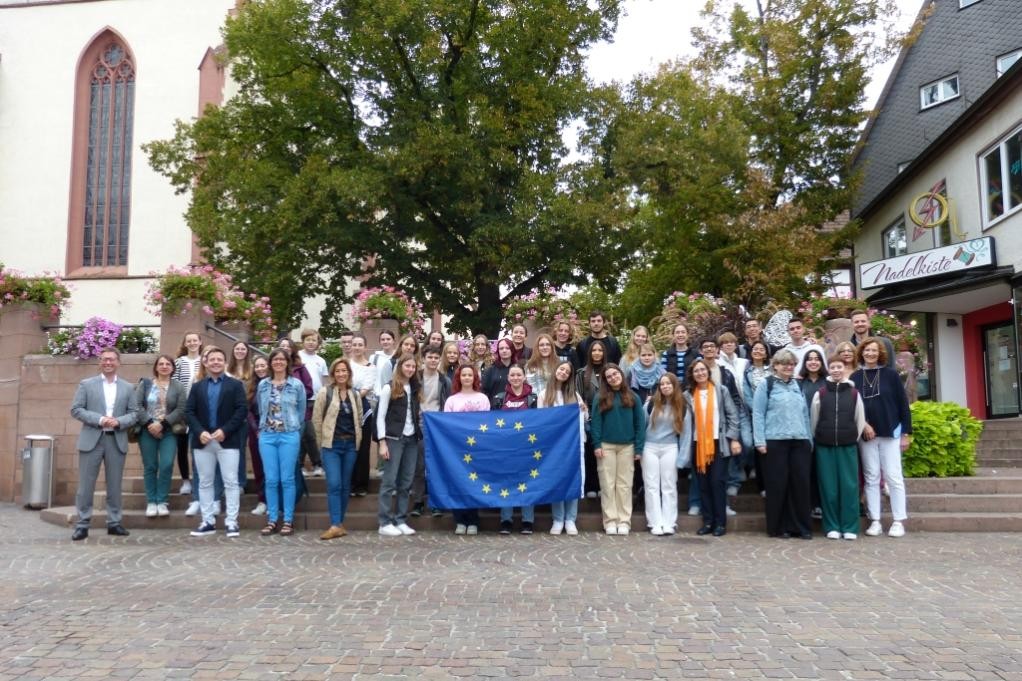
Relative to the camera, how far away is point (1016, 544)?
8781 millimetres

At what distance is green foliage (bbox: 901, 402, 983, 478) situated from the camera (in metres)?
11.1

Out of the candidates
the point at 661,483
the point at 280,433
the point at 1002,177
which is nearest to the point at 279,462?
the point at 280,433

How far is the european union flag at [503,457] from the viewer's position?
974cm

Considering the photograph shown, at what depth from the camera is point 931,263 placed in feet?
68.9

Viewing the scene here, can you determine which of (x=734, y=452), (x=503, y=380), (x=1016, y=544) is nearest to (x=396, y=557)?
(x=503, y=380)

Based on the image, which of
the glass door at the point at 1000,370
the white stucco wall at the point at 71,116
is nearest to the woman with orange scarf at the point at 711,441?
the glass door at the point at 1000,370

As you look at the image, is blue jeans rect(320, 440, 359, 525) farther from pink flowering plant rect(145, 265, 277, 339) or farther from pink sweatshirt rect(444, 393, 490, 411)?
pink flowering plant rect(145, 265, 277, 339)

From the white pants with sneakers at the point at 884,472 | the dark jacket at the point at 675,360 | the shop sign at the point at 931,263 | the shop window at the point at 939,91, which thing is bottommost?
the white pants with sneakers at the point at 884,472

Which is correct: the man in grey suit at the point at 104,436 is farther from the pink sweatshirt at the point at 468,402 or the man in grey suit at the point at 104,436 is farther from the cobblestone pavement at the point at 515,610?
the pink sweatshirt at the point at 468,402

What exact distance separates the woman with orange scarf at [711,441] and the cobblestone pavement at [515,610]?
0.76 metres

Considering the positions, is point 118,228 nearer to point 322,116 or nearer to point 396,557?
point 322,116

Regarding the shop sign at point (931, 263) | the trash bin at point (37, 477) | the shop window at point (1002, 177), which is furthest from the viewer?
the shop sign at point (931, 263)

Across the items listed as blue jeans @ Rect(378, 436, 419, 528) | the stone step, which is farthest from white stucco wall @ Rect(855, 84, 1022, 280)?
blue jeans @ Rect(378, 436, 419, 528)

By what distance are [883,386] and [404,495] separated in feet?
18.1
